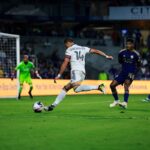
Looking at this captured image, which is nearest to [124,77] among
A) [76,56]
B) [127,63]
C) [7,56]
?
[127,63]

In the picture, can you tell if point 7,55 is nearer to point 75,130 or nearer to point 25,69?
point 25,69

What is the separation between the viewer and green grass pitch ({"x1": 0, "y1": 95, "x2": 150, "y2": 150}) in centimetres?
1136

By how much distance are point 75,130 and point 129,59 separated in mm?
7436

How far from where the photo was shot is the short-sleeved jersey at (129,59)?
2059cm

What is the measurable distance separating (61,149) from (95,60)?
3286 cm

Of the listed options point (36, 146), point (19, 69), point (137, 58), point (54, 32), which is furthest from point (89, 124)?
point (54, 32)

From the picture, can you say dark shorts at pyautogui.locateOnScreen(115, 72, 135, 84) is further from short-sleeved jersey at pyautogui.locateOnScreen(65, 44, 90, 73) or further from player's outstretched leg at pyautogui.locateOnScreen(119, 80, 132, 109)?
short-sleeved jersey at pyautogui.locateOnScreen(65, 44, 90, 73)

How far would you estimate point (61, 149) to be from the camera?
10875 millimetres

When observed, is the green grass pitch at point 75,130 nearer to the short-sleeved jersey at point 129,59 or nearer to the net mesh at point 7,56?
the short-sleeved jersey at point 129,59

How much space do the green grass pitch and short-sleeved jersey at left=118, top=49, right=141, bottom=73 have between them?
2350 millimetres

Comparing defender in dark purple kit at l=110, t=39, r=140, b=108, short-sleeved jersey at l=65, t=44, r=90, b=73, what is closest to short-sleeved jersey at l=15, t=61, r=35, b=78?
defender in dark purple kit at l=110, t=39, r=140, b=108

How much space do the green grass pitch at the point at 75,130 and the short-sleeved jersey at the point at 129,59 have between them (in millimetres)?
2350

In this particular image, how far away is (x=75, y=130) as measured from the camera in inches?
535

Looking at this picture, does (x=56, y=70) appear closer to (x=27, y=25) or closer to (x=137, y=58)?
(x=27, y=25)
